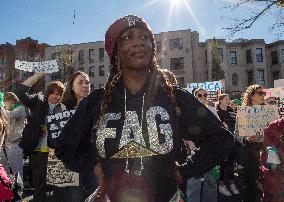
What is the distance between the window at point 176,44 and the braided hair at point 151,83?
51.9 metres

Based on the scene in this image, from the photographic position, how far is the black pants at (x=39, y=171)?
5926mm

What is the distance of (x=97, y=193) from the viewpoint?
246 cm

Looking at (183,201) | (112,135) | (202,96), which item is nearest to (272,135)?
(183,201)

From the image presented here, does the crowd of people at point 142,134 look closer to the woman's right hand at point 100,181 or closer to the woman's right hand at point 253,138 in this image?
the woman's right hand at point 100,181

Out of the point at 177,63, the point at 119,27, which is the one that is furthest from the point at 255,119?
the point at 177,63

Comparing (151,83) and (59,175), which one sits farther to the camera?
(59,175)

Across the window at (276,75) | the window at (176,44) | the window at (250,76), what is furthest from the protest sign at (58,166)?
the window at (276,75)

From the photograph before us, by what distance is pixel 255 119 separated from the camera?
7.34 metres

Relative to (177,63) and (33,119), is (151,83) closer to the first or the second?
(33,119)

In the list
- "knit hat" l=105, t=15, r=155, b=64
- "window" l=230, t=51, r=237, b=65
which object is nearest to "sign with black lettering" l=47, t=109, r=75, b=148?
"knit hat" l=105, t=15, r=155, b=64

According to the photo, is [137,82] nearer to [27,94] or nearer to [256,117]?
[27,94]

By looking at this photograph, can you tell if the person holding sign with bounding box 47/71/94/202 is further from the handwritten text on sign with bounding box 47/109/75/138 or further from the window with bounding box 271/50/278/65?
the window with bounding box 271/50/278/65

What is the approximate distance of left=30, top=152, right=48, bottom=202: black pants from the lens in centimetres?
593

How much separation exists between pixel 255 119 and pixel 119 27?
516 cm
